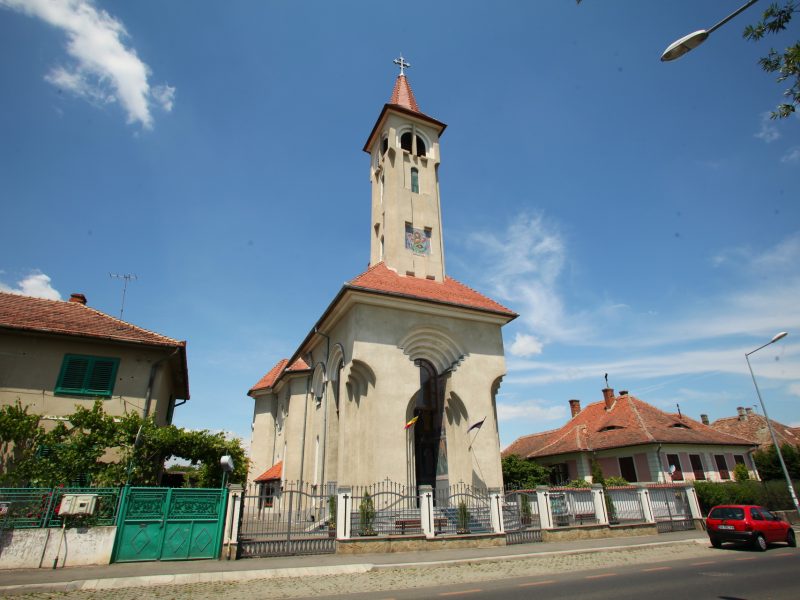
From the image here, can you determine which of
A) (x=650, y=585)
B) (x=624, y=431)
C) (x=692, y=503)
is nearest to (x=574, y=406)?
(x=624, y=431)

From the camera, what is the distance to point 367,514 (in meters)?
13.9

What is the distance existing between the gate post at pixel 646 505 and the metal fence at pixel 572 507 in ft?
6.05

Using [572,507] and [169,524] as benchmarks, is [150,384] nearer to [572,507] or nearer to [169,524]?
[169,524]

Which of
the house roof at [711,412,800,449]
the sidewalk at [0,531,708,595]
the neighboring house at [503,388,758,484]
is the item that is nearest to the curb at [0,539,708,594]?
the sidewalk at [0,531,708,595]

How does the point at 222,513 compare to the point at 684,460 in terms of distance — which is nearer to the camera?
the point at 222,513

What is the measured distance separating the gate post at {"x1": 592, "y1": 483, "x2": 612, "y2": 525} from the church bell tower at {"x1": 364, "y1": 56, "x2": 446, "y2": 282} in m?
11.2

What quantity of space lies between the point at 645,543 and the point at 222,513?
13088 millimetres

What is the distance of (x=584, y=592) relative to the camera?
26.1ft

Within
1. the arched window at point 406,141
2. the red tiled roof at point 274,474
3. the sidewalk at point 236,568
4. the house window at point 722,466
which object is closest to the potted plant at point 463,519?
the sidewalk at point 236,568

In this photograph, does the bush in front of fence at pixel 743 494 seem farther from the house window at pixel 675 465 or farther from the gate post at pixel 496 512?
the gate post at pixel 496 512

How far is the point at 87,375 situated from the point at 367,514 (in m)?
10.4

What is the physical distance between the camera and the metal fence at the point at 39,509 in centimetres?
1040

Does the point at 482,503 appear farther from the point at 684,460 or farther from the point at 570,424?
the point at 570,424

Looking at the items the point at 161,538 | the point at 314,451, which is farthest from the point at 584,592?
the point at 314,451
